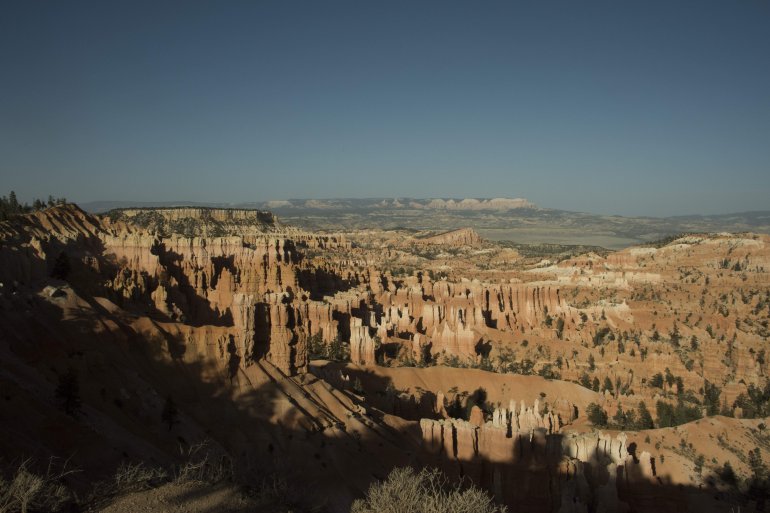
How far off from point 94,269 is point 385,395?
23.2 meters

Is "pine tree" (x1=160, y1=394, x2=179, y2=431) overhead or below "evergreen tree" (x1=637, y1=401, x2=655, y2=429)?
overhead

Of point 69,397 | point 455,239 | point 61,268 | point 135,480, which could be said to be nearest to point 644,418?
point 69,397

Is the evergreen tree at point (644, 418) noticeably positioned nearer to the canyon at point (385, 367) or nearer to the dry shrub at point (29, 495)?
the canyon at point (385, 367)

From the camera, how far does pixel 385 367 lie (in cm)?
4631

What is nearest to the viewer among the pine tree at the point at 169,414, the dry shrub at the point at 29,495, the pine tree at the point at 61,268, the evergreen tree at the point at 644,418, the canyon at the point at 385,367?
the dry shrub at the point at 29,495

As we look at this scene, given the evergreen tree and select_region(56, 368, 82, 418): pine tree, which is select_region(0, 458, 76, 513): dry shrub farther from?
the evergreen tree

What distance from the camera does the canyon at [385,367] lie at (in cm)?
2177

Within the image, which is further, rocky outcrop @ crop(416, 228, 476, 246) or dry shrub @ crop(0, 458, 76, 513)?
rocky outcrop @ crop(416, 228, 476, 246)

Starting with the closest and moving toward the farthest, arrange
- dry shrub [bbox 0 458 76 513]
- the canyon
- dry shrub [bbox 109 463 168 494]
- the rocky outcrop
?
1. dry shrub [bbox 0 458 76 513]
2. dry shrub [bbox 109 463 168 494]
3. the canyon
4. the rocky outcrop

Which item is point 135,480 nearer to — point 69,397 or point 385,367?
point 69,397

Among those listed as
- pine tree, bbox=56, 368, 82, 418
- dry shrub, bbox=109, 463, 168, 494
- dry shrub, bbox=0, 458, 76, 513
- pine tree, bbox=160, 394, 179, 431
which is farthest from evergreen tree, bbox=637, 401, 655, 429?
dry shrub, bbox=0, 458, 76, 513

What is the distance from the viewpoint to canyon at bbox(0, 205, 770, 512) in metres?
21.8

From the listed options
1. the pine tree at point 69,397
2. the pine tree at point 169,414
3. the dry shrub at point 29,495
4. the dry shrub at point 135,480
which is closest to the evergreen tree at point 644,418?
the pine tree at point 169,414

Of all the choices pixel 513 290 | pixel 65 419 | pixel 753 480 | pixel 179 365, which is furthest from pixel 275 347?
pixel 513 290
